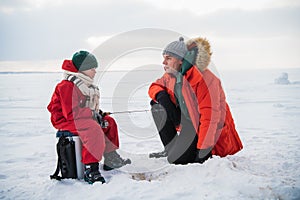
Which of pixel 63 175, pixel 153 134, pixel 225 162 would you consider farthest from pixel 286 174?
pixel 153 134

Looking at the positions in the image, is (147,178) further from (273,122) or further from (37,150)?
(273,122)

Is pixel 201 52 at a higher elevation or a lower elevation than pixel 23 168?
higher

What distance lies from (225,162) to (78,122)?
102 centimetres

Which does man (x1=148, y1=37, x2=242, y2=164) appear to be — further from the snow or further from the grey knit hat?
the snow

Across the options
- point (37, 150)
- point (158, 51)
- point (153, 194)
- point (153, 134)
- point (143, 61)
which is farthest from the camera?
point (153, 134)

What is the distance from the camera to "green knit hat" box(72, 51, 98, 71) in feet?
6.49

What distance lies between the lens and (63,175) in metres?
1.93

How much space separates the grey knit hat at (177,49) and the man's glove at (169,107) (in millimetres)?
321

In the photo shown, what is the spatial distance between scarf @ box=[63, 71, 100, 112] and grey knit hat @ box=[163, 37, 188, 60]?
66 cm

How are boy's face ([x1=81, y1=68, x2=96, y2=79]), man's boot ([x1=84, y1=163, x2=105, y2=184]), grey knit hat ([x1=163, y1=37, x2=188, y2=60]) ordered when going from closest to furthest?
man's boot ([x1=84, y1=163, x2=105, y2=184]) → boy's face ([x1=81, y1=68, x2=96, y2=79]) → grey knit hat ([x1=163, y1=37, x2=188, y2=60])

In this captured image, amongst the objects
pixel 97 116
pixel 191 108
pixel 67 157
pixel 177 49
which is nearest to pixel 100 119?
pixel 97 116

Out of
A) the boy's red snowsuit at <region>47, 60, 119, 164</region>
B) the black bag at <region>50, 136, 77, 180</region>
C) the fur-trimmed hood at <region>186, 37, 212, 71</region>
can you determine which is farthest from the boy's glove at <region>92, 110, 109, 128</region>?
the fur-trimmed hood at <region>186, 37, 212, 71</region>

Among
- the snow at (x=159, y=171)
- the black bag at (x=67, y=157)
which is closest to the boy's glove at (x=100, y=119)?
the black bag at (x=67, y=157)

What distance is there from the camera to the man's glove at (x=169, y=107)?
7.33 ft
